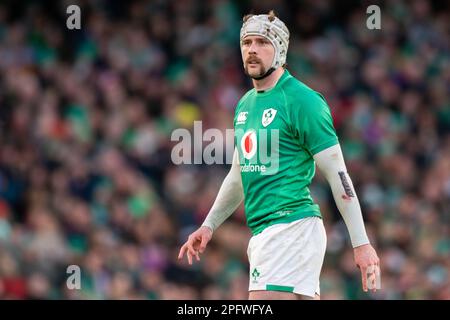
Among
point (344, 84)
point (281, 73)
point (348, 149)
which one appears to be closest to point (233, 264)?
point (348, 149)

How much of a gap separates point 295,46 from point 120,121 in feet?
9.34

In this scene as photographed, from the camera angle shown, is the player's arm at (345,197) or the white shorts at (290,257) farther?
the white shorts at (290,257)

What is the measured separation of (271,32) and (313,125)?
28.2 inches

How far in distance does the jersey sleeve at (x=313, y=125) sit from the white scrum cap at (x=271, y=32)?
385mm

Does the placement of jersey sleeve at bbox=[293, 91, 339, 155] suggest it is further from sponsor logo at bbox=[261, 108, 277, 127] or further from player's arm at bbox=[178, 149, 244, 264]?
player's arm at bbox=[178, 149, 244, 264]

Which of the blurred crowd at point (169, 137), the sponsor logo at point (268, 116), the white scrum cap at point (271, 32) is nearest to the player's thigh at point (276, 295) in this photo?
the sponsor logo at point (268, 116)

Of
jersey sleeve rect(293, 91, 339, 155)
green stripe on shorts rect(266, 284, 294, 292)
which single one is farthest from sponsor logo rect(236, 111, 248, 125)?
green stripe on shorts rect(266, 284, 294, 292)

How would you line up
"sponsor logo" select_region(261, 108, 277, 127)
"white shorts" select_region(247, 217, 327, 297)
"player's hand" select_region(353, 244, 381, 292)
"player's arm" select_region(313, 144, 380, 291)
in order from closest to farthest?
1. "player's hand" select_region(353, 244, 381, 292)
2. "player's arm" select_region(313, 144, 380, 291)
3. "white shorts" select_region(247, 217, 327, 297)
4. "sponsor logo" select_region(261, 108, 277, 127)

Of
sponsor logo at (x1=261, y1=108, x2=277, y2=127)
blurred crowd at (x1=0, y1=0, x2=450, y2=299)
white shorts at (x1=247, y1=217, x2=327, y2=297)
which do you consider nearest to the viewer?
white shorts at (x1=247, y1=217, x2=327, y2=297)

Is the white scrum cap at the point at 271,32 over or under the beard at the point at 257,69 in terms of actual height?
over

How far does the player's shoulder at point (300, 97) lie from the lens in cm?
648

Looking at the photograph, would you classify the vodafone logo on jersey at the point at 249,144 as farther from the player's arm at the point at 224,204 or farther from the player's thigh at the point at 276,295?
the player's thigh at the point at 276,295

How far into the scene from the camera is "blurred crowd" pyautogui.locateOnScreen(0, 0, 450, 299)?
493 inches

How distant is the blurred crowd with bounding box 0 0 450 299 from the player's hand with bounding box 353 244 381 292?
5.81 metres
